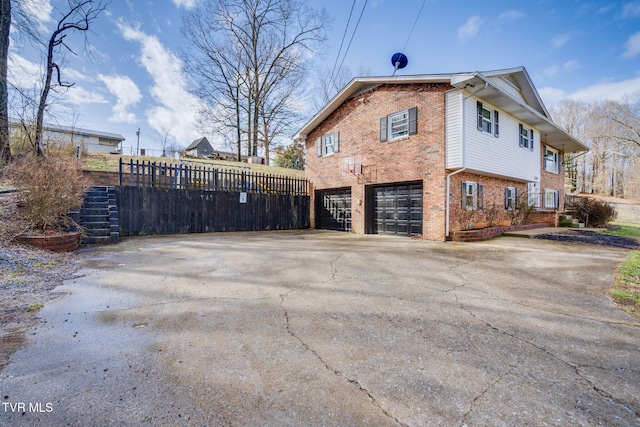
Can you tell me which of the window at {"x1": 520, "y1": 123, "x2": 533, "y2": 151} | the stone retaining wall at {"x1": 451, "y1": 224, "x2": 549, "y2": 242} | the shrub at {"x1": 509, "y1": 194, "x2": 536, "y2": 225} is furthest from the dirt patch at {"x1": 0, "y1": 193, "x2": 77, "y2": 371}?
the window at {"x1": 520, "y1": 123, "x2": 533, "y2": 151}

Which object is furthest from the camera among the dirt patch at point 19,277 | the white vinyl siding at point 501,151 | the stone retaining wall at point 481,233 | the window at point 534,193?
the window at point 534,193

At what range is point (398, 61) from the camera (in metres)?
11.7

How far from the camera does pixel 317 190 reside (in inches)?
560

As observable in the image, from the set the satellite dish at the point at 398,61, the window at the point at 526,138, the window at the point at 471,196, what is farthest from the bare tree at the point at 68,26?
the window at the point at 526,138

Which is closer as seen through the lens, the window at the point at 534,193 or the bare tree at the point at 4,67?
the bare tree at the point at 4,67

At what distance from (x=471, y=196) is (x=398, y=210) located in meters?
2.68

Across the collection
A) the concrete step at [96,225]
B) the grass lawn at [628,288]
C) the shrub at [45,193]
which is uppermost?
the shrub at [45,193]

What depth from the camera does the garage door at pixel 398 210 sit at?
10.1 meters

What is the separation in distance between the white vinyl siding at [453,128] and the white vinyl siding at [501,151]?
29cm

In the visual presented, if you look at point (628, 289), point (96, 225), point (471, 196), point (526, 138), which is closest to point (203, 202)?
point (96, 225)

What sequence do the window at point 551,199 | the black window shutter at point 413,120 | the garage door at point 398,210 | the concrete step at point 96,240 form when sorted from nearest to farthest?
the concrete step at point 96,240 < the black window shutter at point 413,120 < the garage door at point 398,210 < the window at point 551,199

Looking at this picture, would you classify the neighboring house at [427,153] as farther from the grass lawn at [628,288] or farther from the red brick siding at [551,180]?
the grass lawn at [628,288]

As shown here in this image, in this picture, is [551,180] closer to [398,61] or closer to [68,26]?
[398,61]

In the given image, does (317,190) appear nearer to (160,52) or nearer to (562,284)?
(562,284)
